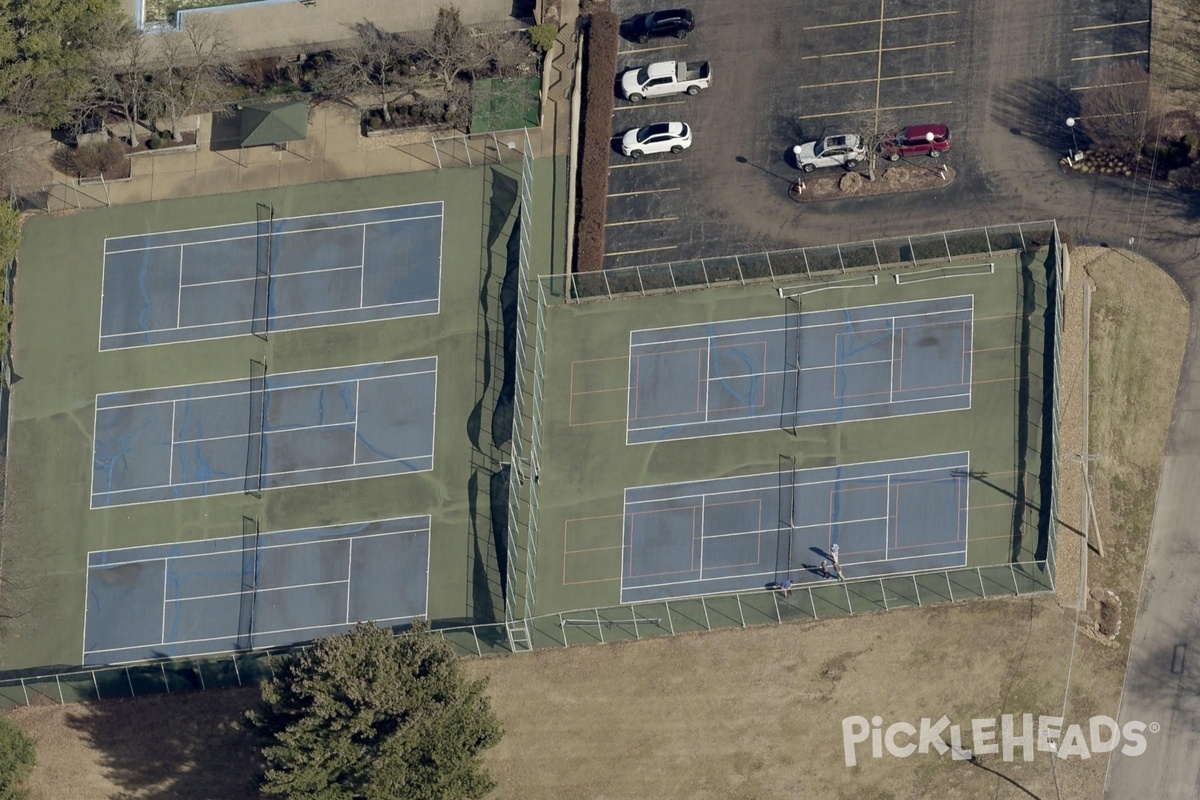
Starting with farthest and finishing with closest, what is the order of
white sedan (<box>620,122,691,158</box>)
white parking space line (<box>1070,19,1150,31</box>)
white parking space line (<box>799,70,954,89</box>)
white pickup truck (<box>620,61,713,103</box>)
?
1. white pickup truck (<box>620,61,713,103</box>)
2. white sedan (<box>620,122,691,158</box>)
3. white parking space line (<box>799,70,954,89</box>)
4. white parking space line (<box>1070,19,1150,31</box>)

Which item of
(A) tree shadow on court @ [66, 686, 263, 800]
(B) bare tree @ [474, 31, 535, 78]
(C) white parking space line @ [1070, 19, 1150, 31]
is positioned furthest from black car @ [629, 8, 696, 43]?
(A) tree shadow on court @ [66, 686, 263, 800]

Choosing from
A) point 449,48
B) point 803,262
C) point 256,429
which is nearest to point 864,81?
point 803,262

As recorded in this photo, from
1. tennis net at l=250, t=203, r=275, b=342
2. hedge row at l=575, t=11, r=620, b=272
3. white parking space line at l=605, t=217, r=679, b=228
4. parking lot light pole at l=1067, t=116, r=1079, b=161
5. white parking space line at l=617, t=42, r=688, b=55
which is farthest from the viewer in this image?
white parking space line at l=617, t=42, r=688, b=55

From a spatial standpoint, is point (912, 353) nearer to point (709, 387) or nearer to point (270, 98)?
point (709, 387)

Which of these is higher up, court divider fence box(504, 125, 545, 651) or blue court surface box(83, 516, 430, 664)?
court divider fence box(504, 125, 545, 651)

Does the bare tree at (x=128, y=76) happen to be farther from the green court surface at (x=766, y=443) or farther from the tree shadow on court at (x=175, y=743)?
the tree shadow on court at (x=175, y=743)

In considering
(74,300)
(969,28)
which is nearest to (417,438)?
(74,300)

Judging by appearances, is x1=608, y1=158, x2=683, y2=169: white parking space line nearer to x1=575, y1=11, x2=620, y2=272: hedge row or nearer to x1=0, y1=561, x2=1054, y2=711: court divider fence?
x1=575, y1=11, x2=620, y2=272: hedge row

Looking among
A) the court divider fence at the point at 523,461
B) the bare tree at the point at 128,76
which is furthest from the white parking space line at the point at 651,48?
the bare tree at the point at 128,76
